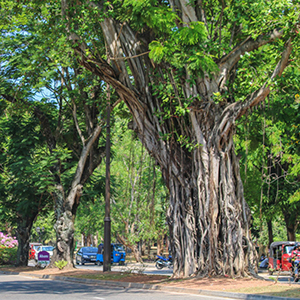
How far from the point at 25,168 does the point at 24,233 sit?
200 inches

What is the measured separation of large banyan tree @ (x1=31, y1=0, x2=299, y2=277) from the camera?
12609 millimetres

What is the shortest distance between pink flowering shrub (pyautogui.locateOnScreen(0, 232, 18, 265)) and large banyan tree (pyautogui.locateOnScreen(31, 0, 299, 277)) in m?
16.1

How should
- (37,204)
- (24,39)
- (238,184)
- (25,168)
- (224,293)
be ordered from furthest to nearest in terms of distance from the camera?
(37,204) → (25,168) → (24,39) → (238,184) → (224,293)

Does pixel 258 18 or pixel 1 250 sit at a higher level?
pixel 258 18

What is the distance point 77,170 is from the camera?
2200 centimetres

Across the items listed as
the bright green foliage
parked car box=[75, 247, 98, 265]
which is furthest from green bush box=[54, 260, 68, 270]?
parked car box=[75, 247, 98, 265]

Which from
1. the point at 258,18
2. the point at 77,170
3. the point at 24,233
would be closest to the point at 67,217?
the point at 77,170

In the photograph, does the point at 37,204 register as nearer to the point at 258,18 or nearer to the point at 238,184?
the point at 238,184

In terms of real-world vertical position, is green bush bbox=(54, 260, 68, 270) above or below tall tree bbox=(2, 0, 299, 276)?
below

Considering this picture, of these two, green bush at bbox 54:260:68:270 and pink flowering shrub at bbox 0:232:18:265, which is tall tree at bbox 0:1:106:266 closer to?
green bush at bbox 54:260:68:270

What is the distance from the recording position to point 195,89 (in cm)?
1392

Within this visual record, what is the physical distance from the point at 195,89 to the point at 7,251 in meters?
20.3

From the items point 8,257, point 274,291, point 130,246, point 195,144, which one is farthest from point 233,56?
point 8,257

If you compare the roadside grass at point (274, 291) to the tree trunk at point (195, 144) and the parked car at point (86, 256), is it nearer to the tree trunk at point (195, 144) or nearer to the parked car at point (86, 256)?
the tree trunk at point (195, 144)
